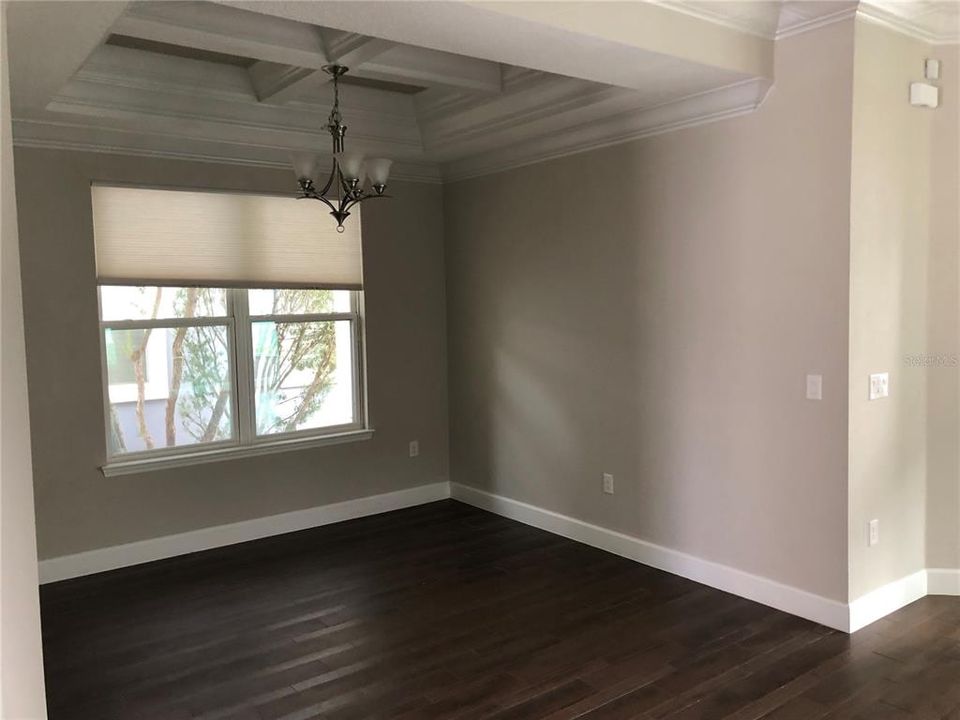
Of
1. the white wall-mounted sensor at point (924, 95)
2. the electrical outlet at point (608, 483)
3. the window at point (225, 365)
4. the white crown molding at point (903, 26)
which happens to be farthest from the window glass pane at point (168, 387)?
the white wall-mounted sensor at point (924, 95)

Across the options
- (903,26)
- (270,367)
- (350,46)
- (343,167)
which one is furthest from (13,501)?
(903,26)

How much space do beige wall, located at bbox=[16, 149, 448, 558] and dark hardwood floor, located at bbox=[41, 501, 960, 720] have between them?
1.33ft

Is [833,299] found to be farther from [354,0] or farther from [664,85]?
[354,0]

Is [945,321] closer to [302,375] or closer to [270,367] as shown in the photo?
[302,375]

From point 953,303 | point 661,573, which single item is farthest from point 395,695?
point 953,303

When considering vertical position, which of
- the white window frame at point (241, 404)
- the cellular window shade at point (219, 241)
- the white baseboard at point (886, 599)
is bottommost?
the white baseboard at point (886, 599)

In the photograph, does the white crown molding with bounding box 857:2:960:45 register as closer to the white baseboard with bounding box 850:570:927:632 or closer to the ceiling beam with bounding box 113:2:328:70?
the ceiling beam with bounding box 113:2:328:70

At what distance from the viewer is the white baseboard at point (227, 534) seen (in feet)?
13.9

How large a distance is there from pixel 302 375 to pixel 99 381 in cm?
126

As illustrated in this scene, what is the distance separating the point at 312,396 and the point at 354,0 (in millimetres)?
3176

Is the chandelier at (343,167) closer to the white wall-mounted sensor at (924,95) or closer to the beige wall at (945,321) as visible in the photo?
the white wall-mounted sensor at (924,95)

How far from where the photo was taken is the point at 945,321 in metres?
3.56

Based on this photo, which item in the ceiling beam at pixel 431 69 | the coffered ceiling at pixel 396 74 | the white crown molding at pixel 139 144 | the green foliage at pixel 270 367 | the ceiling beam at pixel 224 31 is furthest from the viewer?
the green foliage at pixel 270 367

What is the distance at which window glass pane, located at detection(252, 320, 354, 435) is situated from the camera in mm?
4898
